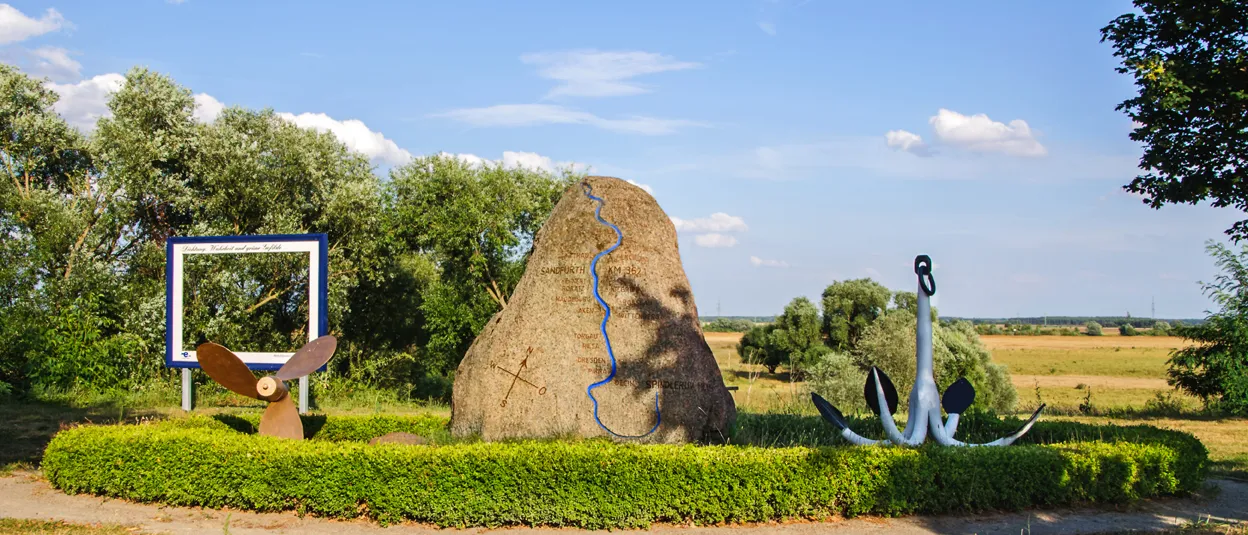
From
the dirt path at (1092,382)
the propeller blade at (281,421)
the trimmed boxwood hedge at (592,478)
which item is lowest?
the dirt path at (1092,382)

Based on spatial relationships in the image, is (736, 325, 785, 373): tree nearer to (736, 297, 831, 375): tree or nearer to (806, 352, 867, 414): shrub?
(736, 297, 831, 375): tree

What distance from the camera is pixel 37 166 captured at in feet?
85.1

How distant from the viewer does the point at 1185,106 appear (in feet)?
47.4

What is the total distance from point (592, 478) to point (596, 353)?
2188 mm

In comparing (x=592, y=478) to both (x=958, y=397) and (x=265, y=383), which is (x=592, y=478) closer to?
(x=958, y=397)

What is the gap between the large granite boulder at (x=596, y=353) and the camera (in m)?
10.6

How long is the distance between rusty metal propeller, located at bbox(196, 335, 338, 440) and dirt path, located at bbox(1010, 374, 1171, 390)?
37077mm

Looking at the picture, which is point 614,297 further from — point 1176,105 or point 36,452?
point 1176,105

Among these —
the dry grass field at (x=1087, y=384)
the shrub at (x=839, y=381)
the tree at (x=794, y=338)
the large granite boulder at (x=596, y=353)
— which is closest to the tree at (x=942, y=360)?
the shrub at (x=839, y=381)

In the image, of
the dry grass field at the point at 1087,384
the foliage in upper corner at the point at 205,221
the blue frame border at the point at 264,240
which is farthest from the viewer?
the foliage in upper corner at the point at 205,221

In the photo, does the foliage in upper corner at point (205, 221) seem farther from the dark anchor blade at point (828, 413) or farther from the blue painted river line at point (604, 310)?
the dark anchor blade at point (828, 413)

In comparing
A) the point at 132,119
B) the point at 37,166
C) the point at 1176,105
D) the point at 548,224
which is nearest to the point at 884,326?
the point at 1176,105

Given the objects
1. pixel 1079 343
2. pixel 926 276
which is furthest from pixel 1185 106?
pixel 1079 343

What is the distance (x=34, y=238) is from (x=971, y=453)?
2487cm
